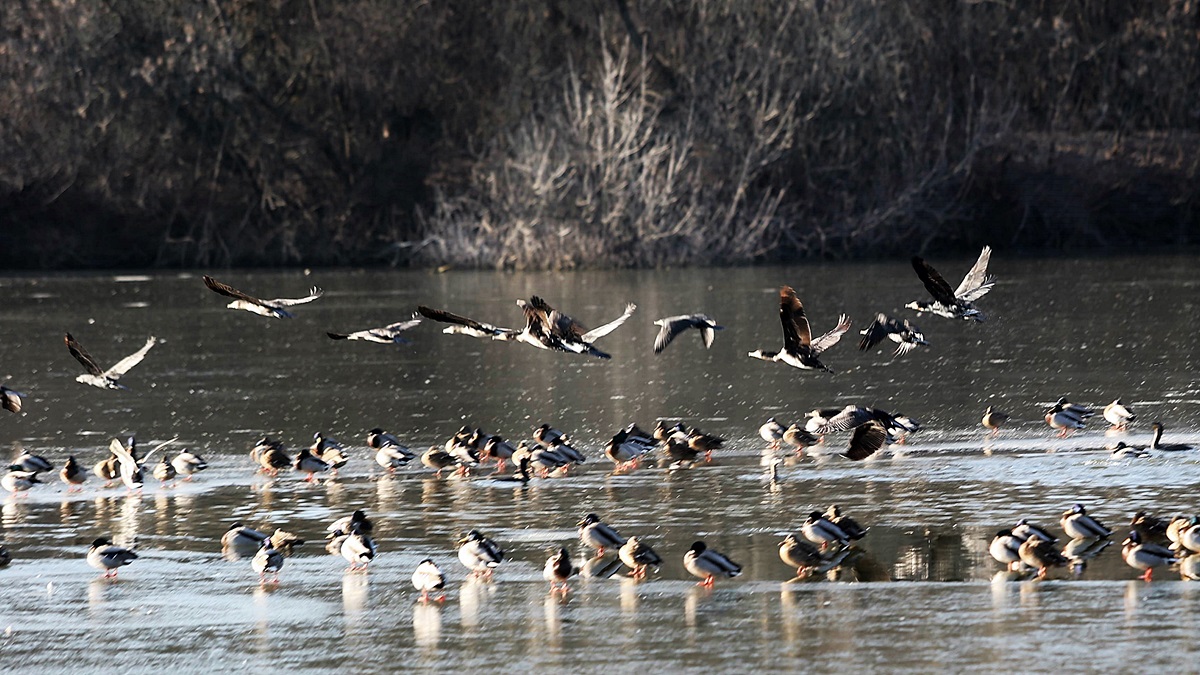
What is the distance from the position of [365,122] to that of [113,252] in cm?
711

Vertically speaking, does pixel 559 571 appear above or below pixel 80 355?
below

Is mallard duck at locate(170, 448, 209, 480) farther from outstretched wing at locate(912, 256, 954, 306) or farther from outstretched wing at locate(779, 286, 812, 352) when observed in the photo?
outstretched wing at locate(912, 256, 954, 306)

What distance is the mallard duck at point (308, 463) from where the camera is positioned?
44.0 feet

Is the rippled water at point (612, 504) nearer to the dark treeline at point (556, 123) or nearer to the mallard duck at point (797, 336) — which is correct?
the mallard duck at point (797, 336)

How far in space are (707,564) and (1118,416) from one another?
599 centimetres

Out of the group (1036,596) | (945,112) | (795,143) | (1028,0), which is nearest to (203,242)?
(795,143)

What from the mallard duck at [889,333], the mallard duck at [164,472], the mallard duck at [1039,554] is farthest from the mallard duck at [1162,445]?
the mallard duck at [164,472]

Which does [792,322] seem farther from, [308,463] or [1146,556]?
[308,463]

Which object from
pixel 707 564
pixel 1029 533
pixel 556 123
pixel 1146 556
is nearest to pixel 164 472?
pixel 707 564

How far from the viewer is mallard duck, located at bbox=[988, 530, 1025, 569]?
32.4 ft

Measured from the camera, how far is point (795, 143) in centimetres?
4491

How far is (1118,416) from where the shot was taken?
48.0ft

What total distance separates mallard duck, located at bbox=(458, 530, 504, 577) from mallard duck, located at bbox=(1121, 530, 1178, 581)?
3354mm

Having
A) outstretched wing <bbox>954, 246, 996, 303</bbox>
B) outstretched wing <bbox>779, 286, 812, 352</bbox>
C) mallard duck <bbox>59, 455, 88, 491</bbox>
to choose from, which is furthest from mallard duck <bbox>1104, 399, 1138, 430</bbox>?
mallard duck <bbox>59, 455, 88, 491</bbox>
